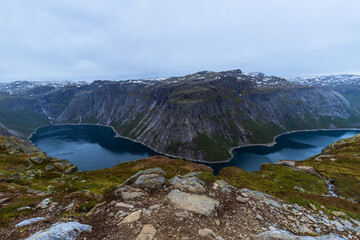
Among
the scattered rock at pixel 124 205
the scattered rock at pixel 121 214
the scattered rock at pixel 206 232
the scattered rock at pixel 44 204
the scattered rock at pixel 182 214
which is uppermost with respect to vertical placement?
the scattered rock at pixel 206 232

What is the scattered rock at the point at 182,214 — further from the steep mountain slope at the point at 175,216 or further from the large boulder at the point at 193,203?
the large boulder at the point at 193,203

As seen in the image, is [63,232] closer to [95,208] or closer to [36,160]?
[95,208]

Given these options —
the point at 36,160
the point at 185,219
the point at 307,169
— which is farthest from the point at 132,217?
the point at 307,169

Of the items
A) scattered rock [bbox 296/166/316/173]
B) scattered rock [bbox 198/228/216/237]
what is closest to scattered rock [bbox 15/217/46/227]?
scattered rock [bbox 198/228/216/237]

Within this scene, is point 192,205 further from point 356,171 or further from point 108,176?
point 356,171

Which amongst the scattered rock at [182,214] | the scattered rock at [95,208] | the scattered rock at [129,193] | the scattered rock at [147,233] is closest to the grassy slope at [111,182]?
the scattered rock at [95,208]
